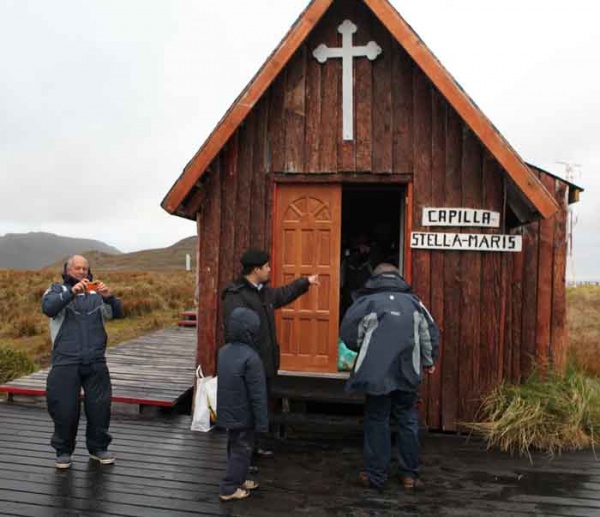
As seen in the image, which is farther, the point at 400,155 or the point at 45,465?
the point at 400,155

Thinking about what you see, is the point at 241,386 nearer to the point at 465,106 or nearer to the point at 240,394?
the point at 240,394

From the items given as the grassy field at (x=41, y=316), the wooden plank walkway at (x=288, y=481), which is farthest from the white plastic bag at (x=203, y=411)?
the grassy field at (x=41, y=316)

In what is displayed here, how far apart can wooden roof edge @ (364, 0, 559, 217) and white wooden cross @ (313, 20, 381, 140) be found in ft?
1.45

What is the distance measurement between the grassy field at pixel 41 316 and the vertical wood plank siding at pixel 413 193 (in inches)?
193

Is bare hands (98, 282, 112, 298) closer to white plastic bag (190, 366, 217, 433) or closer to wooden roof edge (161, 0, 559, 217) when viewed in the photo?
wooden roof edge (161, 0, 559, 217)

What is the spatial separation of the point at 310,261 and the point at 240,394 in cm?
246

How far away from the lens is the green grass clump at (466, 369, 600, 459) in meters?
5.54

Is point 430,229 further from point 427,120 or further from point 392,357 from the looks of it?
point 392,357

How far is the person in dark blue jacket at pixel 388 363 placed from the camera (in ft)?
14.5

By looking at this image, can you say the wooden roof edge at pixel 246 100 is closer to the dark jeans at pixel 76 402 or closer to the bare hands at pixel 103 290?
the bare hands at pixel 103 290

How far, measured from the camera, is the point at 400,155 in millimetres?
6055

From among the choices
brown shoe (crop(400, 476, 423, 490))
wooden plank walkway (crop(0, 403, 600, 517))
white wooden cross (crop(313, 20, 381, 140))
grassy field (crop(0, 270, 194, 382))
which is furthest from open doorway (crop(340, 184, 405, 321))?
grassy field (crop(0, 270, 194, 382))

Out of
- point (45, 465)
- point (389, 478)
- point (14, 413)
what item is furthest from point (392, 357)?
point (14, 413)

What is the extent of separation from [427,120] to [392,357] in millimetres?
2882
